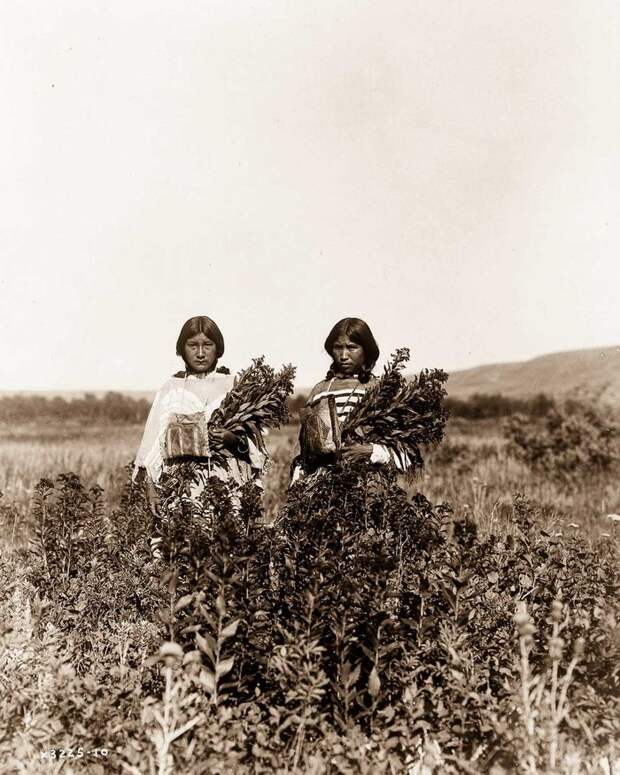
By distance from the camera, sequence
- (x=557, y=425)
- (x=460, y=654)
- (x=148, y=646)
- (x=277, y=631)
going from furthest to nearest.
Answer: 1. (x=557, y=425)
2. (x=148, y=646)
3. (x=277, y=631)
4. (x=460, y=654)

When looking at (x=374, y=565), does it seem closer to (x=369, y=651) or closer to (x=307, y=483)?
(x=369, y=651)

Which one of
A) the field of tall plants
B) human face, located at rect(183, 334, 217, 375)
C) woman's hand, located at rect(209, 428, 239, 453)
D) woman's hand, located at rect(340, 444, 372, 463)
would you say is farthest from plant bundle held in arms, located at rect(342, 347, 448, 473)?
human face, located at rect(183, 334, 217, 375)

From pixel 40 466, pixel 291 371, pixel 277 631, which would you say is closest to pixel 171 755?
pixel 277 631

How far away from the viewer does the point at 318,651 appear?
2805mm

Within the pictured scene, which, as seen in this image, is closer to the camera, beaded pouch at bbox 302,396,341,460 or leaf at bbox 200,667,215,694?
leaf at bbox 200,667,215,694

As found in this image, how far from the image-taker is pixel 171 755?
2.58m

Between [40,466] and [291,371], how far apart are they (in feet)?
23.1

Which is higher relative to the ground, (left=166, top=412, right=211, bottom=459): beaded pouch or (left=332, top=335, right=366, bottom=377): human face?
(left=332, top=335, right=366, bottom=377): human face

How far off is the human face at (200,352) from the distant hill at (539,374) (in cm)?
2466

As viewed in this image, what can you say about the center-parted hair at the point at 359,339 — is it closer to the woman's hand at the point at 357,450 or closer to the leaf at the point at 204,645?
the woman's hand at the point at 357,450

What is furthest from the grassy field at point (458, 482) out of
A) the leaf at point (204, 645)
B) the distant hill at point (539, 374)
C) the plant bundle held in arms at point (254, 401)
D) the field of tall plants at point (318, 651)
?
the distant hill at point (539, 374)

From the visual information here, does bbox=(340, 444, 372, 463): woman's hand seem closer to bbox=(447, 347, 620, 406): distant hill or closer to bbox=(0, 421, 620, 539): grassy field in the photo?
bbox=(0, 421, 620, 539): grassy field

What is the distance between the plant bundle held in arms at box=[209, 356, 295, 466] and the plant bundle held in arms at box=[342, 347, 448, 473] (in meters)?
0.55

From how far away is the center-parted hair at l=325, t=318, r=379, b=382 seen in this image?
16.0ft
